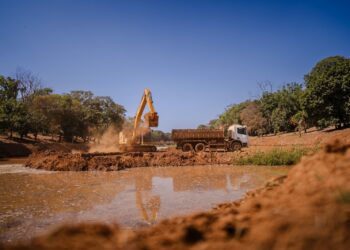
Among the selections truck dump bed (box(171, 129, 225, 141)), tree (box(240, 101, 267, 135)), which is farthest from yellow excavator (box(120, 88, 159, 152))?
tree (box(240, 101, 267, 135))

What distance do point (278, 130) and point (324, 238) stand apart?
5344 centimetres

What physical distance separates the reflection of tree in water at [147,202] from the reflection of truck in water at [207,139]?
17082 millimetres

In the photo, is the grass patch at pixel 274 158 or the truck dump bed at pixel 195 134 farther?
the truck dump bed at pixel 195 134

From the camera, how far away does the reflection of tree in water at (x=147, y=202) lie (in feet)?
21.9

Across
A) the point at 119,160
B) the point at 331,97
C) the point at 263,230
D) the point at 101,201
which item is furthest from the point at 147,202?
the point at 331,97

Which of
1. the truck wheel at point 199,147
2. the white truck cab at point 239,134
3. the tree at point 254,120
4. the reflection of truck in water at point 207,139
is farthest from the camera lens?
the tree at point 254,120

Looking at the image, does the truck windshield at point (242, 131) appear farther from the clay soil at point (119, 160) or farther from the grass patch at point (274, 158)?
Answer: the grass patch at point (274, 158)

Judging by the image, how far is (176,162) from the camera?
20.2 m

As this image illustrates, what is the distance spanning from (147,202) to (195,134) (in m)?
20.7

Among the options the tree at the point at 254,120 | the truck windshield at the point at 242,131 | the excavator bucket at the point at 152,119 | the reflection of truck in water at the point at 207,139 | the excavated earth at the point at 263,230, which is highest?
the tree at the point at 254,120

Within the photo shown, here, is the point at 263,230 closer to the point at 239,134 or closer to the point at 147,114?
the point at 147,114

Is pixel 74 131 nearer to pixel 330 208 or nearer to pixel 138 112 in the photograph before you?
pixel 138 112

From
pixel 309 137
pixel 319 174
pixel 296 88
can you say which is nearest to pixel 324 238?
pixel 319 174

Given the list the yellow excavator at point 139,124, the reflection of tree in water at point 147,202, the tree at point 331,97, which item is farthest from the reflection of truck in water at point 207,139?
the reflection of tree in water at point 147,202
